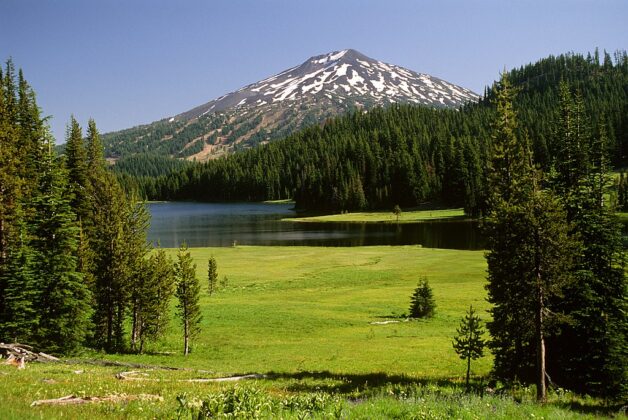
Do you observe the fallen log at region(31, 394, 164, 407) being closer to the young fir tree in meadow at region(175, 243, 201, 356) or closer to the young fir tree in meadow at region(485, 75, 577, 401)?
the young fir tree in meadow at region(485, 75, 577, 401)

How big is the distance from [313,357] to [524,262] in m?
14.7

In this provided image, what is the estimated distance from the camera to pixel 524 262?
18.9 meters

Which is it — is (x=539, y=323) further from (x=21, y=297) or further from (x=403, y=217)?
(x=403, y=217)

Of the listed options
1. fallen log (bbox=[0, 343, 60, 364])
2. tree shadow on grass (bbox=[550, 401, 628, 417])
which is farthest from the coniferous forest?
fallen log (bbox=[0, 343, 60, 364])

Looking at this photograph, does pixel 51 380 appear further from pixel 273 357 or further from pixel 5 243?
pixel 5 243

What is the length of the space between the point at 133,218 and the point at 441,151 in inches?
6766

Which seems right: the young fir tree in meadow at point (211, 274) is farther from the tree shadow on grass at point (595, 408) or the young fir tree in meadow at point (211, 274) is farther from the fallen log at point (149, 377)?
the tree shadow on grass at point (595, 408)

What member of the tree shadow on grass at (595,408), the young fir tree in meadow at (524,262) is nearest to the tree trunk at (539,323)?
the young fir tree in meadow at (524,262)

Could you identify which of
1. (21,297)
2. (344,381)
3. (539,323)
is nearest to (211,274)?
(21,297)

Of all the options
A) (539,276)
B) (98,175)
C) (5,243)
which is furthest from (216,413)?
(98,175)

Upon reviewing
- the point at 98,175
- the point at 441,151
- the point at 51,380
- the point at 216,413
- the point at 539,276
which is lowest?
the point at 51,380

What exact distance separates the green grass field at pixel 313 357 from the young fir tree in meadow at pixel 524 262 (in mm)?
2483

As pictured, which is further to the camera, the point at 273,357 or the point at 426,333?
the point at 426,333

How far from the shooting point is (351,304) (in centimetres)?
4447
